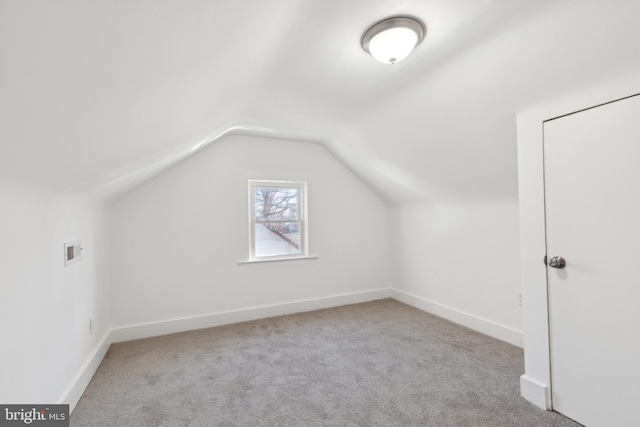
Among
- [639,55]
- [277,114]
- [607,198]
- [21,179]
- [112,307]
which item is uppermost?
[277,114]

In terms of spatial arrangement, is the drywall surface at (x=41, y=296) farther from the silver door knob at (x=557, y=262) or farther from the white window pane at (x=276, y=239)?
the silver door knob at (x=557, y=262)

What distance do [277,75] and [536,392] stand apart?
8.92 feet

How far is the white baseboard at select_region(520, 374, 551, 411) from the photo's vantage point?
6.37 feet

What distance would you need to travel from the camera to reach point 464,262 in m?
3.40

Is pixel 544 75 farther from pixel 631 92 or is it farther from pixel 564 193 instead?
pixel 564 193

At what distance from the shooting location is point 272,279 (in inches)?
150

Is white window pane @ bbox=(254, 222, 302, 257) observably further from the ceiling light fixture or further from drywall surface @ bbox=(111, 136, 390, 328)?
the ceiling light fixture

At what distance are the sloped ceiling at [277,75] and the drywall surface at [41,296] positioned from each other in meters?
0.19

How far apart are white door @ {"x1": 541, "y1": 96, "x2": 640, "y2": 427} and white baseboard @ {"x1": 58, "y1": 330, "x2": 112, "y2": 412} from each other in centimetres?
307

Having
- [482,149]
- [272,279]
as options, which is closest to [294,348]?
[272,279]

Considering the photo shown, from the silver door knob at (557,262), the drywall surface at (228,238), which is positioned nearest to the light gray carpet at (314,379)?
the drywall surface at (228,238)

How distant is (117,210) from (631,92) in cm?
407

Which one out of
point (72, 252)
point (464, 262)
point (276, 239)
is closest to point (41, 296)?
point (72, 252)

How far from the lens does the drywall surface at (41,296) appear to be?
4.32 ft
